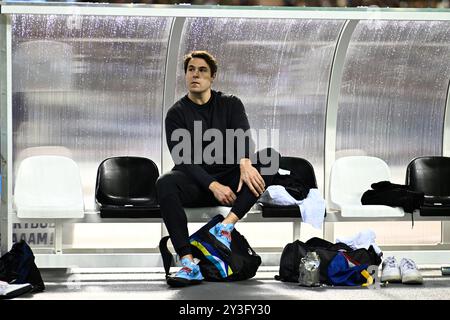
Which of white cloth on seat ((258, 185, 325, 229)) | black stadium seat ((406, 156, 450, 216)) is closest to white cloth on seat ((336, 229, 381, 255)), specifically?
white cloth on seat ((258, 185, 325, 229))

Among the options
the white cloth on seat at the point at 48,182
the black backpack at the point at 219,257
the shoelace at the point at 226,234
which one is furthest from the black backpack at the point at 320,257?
the white cloth on seat at the point at 48,182

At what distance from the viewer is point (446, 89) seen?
892 cm

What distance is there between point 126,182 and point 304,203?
1466 millimetres

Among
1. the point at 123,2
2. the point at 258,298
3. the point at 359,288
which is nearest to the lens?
the point at 258,298

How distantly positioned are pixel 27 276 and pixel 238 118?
1965 millimetres

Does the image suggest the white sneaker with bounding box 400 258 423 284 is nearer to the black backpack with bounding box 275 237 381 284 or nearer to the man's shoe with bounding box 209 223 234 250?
the black backpack with bounding box 275 237 381 284

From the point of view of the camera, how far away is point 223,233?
704cm

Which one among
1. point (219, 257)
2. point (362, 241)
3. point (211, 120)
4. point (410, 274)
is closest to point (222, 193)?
point (219, 257)

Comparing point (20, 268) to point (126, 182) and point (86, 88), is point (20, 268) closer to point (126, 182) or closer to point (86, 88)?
point (126, 182)

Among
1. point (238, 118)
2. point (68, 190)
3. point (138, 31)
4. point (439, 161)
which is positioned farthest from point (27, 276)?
point (439, 161)

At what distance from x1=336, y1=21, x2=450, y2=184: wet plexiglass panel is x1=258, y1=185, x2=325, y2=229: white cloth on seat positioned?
1.27m

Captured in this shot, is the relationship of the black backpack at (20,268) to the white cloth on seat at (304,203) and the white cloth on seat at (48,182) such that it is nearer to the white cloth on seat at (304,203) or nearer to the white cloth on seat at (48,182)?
the white cloth on seat at (48,182)

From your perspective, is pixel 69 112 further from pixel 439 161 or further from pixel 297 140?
pixel 439 161

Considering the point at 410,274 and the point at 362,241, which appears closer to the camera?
the point at 410,274
